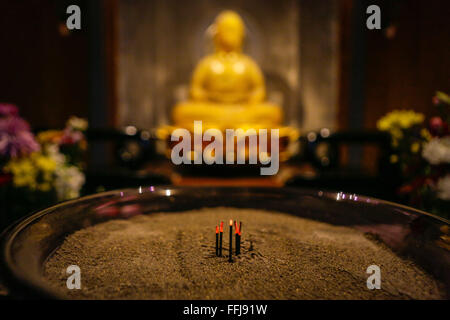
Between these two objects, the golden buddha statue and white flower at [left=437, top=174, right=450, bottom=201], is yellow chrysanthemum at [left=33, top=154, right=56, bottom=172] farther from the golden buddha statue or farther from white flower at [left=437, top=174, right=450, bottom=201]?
the golden buddha statue

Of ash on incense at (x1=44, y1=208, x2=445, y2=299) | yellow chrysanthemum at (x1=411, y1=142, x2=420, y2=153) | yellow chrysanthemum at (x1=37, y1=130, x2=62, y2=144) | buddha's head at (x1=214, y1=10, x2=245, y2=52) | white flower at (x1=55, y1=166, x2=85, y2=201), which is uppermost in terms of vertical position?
buddha's head at (x1=214, y1=10, x2=245, y2=52)

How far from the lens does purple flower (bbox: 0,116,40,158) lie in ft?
4.13

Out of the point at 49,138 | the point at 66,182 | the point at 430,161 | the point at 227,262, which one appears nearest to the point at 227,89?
the point at 49,138

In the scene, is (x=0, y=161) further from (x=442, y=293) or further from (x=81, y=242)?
(x=442, y=293)

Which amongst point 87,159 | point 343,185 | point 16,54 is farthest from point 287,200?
point 87,159

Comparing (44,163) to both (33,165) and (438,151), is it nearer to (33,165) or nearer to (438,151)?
(33,165)

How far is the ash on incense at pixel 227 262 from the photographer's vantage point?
0.50m

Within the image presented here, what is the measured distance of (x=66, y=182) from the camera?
5.25ft

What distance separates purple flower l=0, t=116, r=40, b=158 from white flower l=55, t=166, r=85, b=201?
0.28 m

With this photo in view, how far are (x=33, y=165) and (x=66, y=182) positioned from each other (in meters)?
0.19

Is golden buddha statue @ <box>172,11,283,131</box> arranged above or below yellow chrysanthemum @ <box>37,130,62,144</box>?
above

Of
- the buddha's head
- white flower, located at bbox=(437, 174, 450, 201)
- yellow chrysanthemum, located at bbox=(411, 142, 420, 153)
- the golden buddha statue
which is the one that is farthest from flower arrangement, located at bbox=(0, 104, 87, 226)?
the buddha's head

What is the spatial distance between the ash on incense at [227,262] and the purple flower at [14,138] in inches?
27.5

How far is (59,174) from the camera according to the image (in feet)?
5.19
